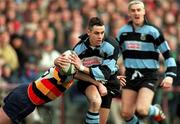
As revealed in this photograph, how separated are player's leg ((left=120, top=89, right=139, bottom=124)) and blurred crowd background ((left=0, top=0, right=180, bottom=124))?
77.1 inches

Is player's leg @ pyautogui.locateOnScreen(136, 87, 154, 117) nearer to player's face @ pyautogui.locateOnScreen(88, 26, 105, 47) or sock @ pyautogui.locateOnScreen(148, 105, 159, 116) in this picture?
sock @ pyautogui.locateOnScreen(148, 105, 159, 116)

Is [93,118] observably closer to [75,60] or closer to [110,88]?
[110,88]

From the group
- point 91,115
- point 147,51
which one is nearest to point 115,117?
point 147,51

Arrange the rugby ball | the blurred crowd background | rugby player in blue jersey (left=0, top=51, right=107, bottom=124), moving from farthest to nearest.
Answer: the blurred crowd background → rugby player in blue jersey (left=0, top=51, right=107, bottom=124) → the rugby ball

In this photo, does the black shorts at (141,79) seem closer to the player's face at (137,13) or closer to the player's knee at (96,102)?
the player's face at (137,13)

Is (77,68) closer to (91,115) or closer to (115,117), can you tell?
(91,115)

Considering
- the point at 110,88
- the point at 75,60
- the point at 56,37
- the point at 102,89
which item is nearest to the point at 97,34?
the point at 75,60

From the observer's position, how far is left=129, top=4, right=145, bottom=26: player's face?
1211 cm

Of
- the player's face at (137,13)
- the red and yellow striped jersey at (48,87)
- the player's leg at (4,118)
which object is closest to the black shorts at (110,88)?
the red and yellow striped jersey at (48,87)

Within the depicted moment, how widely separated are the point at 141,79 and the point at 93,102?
184cm

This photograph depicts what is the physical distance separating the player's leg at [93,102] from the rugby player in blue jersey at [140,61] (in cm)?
142

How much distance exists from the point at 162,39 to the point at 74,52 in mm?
2038

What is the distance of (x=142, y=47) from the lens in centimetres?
1227

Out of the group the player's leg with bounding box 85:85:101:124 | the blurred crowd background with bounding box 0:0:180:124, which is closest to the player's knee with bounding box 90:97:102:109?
the player's leg with bounding box 85:85:101:124
